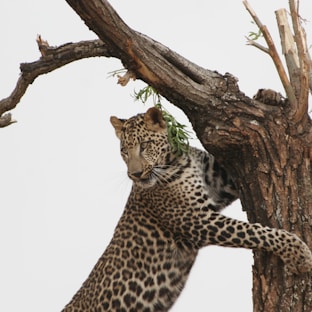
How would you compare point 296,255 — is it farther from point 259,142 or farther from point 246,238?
point 259,142

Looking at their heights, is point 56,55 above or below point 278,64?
below

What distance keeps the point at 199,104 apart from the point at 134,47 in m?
0.95

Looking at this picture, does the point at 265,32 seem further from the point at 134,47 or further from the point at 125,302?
the point at 125,302

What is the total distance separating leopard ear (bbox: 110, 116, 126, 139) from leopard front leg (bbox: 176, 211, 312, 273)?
150 cm

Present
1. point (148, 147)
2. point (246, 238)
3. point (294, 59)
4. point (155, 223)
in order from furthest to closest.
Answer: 1. point (155, 223)
2. point (148, 147)
3. point (246, 238)
4. point (294, 59)

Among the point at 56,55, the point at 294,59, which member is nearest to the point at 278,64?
the point at 294,59

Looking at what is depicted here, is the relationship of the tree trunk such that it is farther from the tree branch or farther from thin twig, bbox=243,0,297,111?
the tree branch

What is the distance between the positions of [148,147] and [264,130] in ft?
5.74

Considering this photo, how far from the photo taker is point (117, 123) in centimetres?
904

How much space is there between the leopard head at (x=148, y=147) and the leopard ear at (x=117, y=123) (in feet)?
0.49

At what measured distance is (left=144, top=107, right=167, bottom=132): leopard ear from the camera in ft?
27.8

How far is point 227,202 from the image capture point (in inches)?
344

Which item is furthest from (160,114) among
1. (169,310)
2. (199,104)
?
(169,310)

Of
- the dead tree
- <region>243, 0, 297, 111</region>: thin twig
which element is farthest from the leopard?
<region>243, 0, 297, 111</region>: thin twig
